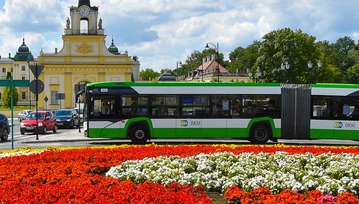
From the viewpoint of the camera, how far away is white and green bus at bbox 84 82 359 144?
23844 mm

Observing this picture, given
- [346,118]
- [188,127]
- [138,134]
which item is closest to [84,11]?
[138,134]

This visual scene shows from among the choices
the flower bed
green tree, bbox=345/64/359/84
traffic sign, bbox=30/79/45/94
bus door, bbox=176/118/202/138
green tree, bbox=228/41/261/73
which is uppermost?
green tree, bbox=228/41/261/73

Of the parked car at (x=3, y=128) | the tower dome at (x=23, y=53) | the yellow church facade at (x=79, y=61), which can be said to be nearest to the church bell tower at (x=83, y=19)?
the yellow church facade at (x=79, y=61)

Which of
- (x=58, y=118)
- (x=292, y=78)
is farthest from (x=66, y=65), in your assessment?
(x=58, y=118)

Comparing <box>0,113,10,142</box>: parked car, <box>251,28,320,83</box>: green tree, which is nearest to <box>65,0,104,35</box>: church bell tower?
<box>251,28,320,83</box>: green tree

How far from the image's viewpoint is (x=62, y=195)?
328 inches

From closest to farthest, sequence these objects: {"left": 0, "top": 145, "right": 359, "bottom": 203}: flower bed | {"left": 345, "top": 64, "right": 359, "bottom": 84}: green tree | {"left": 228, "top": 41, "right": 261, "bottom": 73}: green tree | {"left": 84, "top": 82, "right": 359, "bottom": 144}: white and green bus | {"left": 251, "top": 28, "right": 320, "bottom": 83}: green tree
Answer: {"left": 0, "top": 145, "right": 359, "bottom": 203}: flower bed < {"left": 84, "top": 82, "right": 359, "bottom": 144}: white and green bus < {"left": 251, "top": 28, "right": 320, "bottom": 83}: green tree < {"left": 345, "top": 64, "right": 359, "bottom": 84}: green tree < {"left": 228, "top": 41, "right": 261, "bottom": 73}: green tree

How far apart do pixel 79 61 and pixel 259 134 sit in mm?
65723

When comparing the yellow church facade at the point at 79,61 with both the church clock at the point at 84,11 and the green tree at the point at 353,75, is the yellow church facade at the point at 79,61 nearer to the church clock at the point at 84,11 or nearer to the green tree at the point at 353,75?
the church clock at the point at 84,11

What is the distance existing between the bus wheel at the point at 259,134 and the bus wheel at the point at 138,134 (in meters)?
5.05

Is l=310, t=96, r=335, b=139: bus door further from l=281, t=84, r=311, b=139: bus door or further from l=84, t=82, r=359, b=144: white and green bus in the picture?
l=281, t=84, r=311, b=139: bus door

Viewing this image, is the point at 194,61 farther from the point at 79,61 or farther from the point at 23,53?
the point at 79,61

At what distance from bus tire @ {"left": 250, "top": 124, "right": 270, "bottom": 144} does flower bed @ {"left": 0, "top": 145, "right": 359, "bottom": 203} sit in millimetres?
8440

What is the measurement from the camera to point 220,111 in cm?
2408
